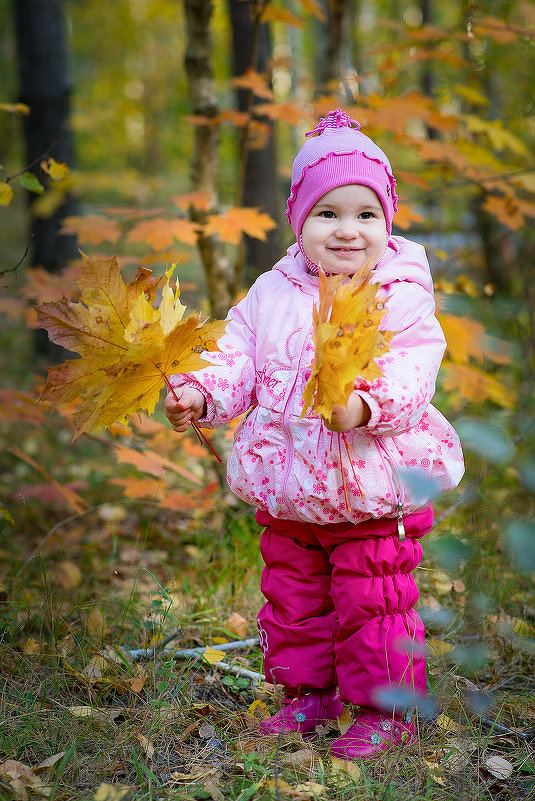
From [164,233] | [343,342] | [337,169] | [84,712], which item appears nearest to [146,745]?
[84,712]

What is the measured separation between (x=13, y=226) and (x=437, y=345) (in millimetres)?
13183

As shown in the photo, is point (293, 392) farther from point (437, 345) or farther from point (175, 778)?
point (175, 778)

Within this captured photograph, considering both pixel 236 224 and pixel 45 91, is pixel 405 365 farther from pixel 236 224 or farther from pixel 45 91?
pixel 45 91

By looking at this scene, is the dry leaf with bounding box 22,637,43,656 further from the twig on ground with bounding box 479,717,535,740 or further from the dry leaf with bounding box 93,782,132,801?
the twig on ground with bounding box 479,717,535,740

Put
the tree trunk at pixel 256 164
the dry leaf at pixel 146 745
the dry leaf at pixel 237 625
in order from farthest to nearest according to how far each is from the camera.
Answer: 1. the tree trunk at pixel 256 164
2. the dry leaf at pixel 237 625
3. the dry leaf at pixel 146 745

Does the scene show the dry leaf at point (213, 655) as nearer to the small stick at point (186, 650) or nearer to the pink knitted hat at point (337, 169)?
the small stick at point (186, 650)

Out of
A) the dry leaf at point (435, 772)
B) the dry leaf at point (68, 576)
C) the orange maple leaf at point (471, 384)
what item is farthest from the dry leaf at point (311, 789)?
the orange maple leaf at point (471, 384)

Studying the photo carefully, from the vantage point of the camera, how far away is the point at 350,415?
5.57 ft

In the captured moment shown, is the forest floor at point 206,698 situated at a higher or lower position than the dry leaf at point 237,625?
higher

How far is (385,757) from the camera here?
6.01 ft

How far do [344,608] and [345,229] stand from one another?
1.01m

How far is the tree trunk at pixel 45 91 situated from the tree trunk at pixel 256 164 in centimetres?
156

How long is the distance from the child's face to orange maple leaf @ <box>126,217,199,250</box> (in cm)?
126

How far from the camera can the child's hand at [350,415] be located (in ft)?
5.44
